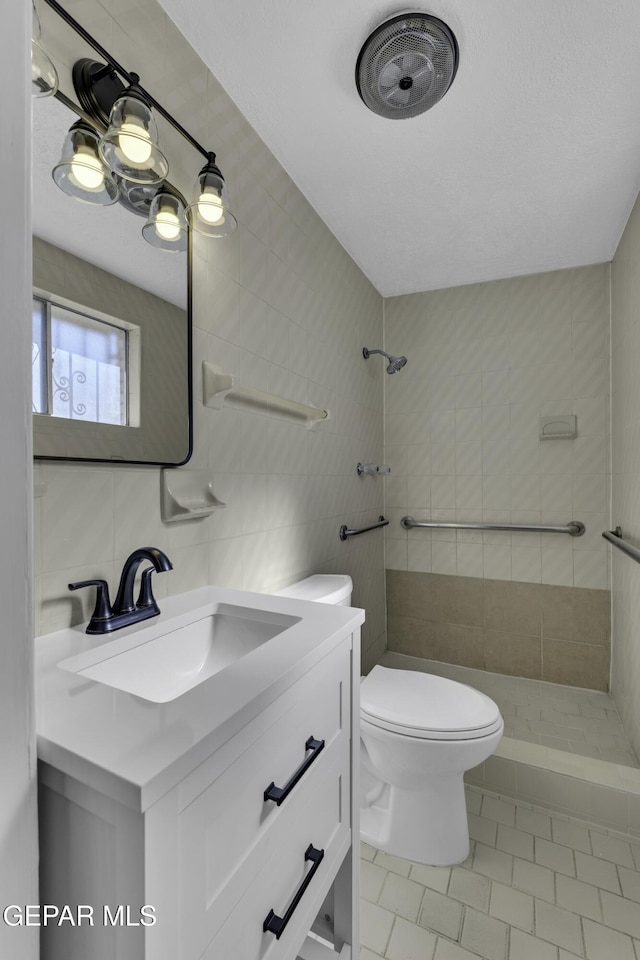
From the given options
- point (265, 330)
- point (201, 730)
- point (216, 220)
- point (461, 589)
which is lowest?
point (461, 589)

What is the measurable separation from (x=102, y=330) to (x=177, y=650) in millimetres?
657

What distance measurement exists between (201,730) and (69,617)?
0.49 metres

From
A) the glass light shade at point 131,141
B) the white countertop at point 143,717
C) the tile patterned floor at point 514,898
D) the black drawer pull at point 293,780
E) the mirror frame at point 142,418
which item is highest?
the glass light shade at point 131,141

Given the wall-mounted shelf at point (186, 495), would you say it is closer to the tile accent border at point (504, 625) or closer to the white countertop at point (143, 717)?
the white countertop at point (143, 717)

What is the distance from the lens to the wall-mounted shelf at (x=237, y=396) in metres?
1.20

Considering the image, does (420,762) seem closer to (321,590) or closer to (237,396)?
(321,590)

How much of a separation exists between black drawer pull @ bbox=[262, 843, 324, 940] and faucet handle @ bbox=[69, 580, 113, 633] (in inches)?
20.1

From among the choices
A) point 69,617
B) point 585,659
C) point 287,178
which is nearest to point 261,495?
point 69,617

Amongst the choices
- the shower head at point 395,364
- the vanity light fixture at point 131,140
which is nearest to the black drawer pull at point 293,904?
the vanity light fixture at point 131,140

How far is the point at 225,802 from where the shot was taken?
1.76 feet

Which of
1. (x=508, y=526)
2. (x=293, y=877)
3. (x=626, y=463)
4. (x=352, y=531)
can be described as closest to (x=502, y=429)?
(x=508, y=526)

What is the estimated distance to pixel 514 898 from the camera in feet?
4.11

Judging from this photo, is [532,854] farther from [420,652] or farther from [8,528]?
[8,528]

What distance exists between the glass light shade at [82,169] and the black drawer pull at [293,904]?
49.2 inches
